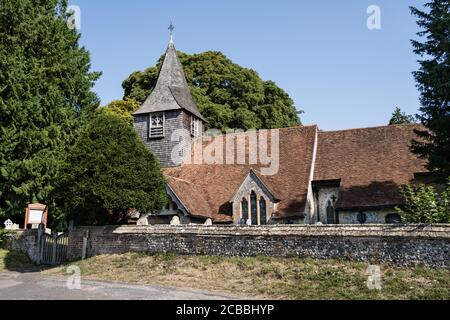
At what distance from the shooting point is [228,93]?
1762 inches

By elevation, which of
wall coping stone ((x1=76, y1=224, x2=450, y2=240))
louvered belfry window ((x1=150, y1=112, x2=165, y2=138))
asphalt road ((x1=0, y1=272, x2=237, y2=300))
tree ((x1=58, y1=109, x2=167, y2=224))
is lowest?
asphalt road ((x1=0, y1=272, x2=237, y2=300))

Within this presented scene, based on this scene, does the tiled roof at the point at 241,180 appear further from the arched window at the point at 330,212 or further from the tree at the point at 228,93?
the tree at the point at 228,93

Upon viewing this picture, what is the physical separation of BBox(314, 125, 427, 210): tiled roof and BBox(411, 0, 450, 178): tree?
489 centimetres

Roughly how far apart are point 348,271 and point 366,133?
16125mm

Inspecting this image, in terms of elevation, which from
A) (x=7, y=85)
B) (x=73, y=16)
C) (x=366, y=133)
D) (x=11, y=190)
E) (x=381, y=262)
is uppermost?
(x=73, y=16)

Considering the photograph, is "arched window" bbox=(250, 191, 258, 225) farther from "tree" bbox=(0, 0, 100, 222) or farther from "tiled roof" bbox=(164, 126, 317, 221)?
"tree" bbox=(0, 0, 100, 222)

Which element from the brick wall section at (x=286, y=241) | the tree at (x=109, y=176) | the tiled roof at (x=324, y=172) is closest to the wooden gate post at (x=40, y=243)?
the brick wall section at (x=286, y=241)

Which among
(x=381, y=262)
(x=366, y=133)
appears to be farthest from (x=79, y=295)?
(x=366, y=133)

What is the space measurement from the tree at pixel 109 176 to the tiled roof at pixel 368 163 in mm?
10138

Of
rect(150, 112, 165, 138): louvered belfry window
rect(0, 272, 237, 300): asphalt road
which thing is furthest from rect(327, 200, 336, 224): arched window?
rect(0, 272, 237, 300): asphalt road

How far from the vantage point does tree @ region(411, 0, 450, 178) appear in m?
15.8

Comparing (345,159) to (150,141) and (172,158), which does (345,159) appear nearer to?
(172,158)

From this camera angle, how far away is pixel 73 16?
28.5 metres

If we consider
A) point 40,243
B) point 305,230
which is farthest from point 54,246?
point 305,230
